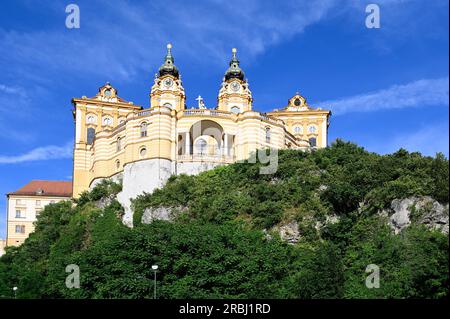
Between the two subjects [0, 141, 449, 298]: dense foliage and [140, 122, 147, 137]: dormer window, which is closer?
[0, 141, 449, 298]: dense foliage

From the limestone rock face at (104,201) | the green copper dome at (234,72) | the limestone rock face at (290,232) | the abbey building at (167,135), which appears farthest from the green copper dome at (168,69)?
the limestone rock face at (290,232)

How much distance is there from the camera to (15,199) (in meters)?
103

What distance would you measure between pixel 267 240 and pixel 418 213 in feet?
41.0

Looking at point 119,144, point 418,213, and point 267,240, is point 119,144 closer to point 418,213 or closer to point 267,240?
point 267,240

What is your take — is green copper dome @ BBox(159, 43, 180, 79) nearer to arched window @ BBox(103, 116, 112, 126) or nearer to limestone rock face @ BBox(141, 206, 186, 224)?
arched window @ BBox(103, 116, 112, 126)

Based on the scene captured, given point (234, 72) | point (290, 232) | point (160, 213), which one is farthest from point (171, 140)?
point (290, 232)

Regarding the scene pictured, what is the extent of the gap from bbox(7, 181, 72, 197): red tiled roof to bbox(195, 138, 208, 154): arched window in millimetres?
34732

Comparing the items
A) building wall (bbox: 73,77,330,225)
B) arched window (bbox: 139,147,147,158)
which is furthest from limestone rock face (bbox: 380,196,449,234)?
arched window (bbox: 139,147,147,158)

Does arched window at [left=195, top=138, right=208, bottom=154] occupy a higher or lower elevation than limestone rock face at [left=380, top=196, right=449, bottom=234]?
higher

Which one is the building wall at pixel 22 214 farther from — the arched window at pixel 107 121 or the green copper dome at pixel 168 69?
the green copper dome at pixel 168 69

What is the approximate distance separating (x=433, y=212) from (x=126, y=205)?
108 ft

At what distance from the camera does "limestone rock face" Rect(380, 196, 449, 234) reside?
5206cm

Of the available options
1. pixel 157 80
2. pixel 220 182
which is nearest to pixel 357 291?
pixel 220 182
